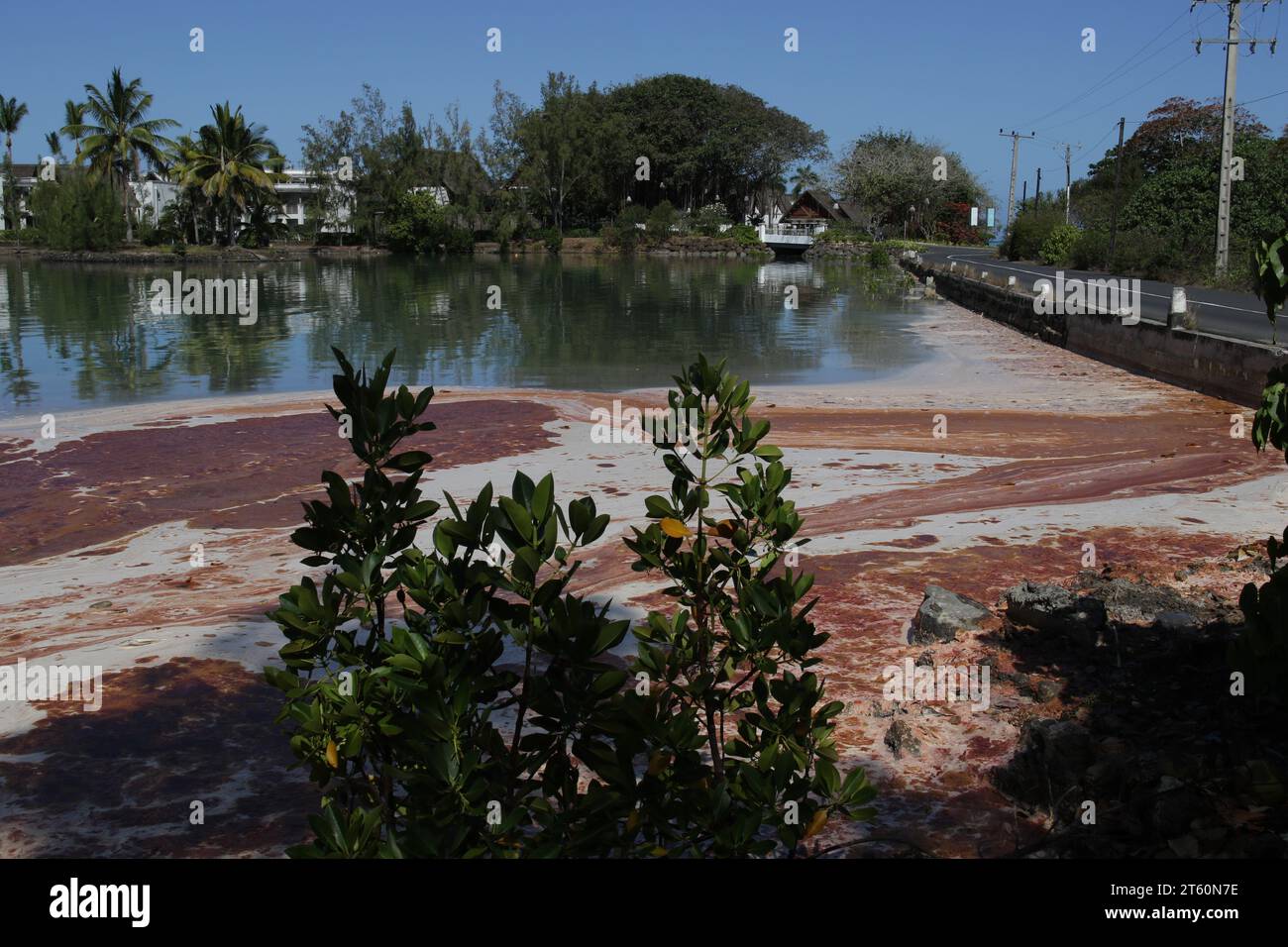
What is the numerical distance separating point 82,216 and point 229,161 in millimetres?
9571

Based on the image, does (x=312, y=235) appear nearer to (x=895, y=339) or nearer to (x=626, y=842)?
(x=895, y=339)

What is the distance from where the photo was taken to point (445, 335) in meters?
28.6

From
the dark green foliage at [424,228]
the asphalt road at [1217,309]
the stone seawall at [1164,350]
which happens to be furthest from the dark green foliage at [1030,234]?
the dark green foliage at [424,228]

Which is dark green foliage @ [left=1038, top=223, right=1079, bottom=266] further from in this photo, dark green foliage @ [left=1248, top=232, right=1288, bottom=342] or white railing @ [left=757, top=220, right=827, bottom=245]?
dark green foliage @ [left=1248, top=232, right=1288, bottom=342]

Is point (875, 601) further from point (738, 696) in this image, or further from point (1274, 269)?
point (738, 696)

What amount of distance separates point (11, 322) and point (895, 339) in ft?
78.1

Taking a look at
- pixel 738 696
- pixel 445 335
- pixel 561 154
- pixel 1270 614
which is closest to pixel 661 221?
pixel 561 154

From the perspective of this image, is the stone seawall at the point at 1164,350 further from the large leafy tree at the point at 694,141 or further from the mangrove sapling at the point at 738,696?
the large leafy tree at the point at 694,141

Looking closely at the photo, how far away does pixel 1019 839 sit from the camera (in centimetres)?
415

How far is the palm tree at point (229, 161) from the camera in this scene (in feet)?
235

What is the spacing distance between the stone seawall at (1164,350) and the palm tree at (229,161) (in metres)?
58.0

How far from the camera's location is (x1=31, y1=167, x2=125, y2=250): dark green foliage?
7088cm

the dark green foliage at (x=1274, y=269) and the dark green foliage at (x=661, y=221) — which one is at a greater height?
the dark green foliage at (x=661, y=221)
